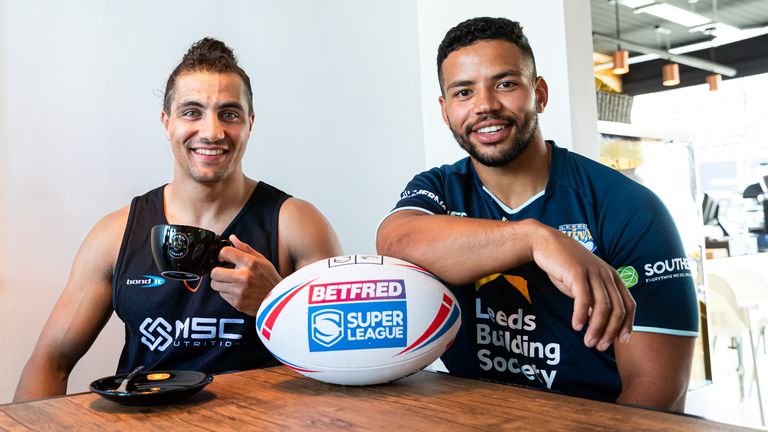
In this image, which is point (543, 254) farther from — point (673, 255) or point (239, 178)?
point (239, 178)

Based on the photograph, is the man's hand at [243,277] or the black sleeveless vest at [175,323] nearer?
→ the man's hand at [243,277]

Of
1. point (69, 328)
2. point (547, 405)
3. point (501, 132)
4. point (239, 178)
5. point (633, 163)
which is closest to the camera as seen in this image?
point (547, 405)

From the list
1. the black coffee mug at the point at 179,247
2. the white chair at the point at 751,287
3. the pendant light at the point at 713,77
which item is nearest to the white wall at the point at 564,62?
the black coffee mug at the point at 179,247

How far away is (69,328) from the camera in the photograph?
5.90 ft

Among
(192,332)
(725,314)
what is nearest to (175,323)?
(192,332)

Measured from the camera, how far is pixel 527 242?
1094mm

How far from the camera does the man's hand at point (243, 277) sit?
53.9 inches

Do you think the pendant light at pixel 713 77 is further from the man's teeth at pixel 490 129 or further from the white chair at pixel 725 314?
the man's teeth at pixel 490 129

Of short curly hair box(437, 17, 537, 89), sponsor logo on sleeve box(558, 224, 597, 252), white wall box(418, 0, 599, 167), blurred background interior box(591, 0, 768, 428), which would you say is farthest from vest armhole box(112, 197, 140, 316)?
blurred background interior box(591, 0, 768, 428)

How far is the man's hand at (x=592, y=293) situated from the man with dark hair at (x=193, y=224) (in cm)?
91

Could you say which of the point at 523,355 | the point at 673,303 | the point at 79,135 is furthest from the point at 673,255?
the point at 79,135

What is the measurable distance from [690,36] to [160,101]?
8.38m

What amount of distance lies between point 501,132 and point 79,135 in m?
1.49

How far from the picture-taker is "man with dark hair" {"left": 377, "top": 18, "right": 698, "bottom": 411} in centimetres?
121
